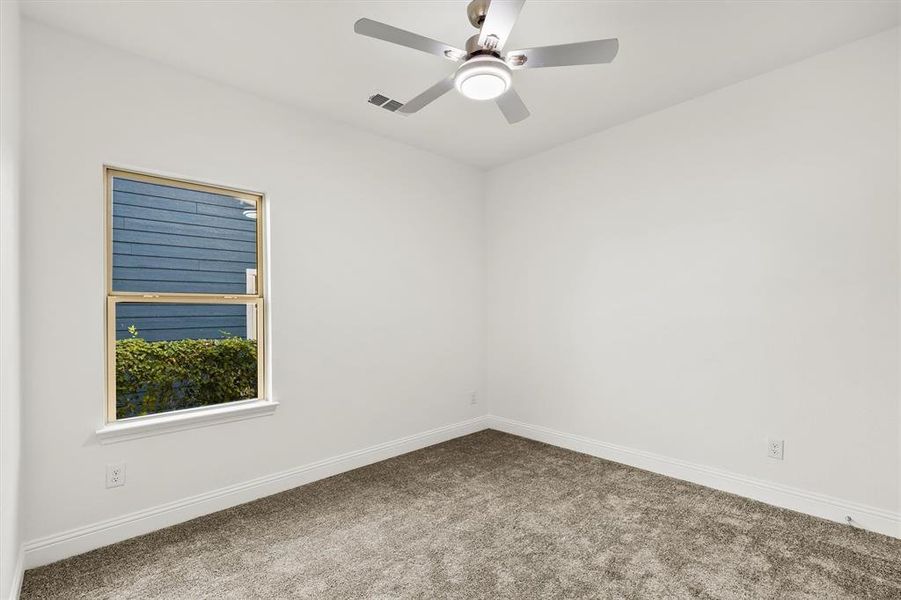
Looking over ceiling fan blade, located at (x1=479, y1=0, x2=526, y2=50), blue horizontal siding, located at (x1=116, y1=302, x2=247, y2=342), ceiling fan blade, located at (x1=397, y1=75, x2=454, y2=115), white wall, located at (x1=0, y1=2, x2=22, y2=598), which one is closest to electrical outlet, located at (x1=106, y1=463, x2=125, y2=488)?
white wall, located at (x1=0, y1=2, x2=22, y2=598)

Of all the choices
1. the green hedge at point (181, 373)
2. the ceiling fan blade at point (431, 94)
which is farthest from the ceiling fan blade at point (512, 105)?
the green hedge at point (181, 373)

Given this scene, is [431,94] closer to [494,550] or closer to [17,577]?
[494,550]

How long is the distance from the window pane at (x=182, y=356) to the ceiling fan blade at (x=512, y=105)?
80.4 inches

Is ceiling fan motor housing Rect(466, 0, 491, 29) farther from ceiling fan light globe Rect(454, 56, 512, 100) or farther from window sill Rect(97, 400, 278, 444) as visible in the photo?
window sill Rect(97, 400, 278, 444)

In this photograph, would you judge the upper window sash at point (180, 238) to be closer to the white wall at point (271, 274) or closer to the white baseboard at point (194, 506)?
the white wall at point (271, 274)

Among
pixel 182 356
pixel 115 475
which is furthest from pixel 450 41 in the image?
pixel 115 475

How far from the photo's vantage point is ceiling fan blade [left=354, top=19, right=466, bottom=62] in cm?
183

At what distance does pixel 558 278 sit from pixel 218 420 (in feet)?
9.26

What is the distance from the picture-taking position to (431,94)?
2.39 m

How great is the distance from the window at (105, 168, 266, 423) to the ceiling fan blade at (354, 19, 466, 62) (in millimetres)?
1587

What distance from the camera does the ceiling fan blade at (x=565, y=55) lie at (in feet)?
6.33

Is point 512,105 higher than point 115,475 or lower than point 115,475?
higher

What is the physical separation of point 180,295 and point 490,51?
2.21 metres

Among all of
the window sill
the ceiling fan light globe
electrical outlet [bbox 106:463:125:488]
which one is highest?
the ceiling fan light globe
